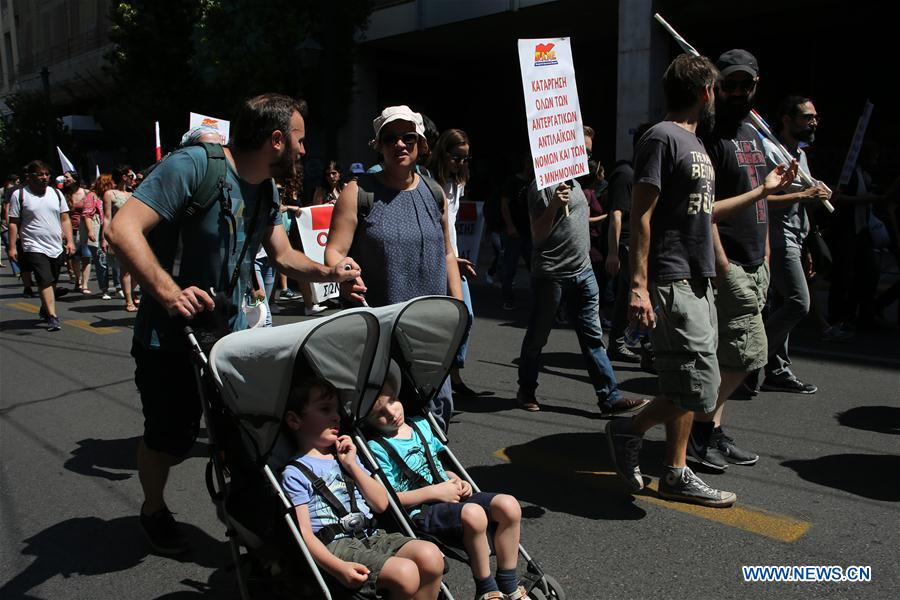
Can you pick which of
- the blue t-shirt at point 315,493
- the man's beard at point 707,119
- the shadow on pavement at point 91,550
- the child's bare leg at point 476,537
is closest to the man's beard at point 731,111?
the man's beard at point 707,119

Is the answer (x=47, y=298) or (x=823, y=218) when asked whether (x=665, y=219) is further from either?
(x=47, y=298)

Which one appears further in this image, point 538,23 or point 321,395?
point 538,23

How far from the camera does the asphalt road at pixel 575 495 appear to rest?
3.37m

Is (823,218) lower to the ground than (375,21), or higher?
lower

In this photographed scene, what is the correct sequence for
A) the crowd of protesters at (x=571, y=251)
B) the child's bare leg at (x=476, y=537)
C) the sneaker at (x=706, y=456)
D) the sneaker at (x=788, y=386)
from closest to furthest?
the child's bare leg at (x=476, y=537)
the crowd of protesters at (x=571, y=251)
the sneaker at (x=706, y=456)
the sneaker at (x=788, y=386)

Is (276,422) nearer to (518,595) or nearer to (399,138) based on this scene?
(518,595)

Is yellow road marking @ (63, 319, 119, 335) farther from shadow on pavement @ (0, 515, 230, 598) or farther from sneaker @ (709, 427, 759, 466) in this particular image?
sneaker @ (709, 427, 759, 466)

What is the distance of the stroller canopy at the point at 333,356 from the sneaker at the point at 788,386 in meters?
3.69

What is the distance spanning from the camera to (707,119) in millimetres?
3893

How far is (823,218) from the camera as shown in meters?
Result: 8.62

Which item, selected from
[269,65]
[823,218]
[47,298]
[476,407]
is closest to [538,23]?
[269,65]

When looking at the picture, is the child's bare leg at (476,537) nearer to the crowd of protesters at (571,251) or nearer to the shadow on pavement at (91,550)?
the crowd of protesters at (571,251)

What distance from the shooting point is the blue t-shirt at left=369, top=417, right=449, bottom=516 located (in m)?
3.08

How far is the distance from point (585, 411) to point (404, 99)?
61.0ft
